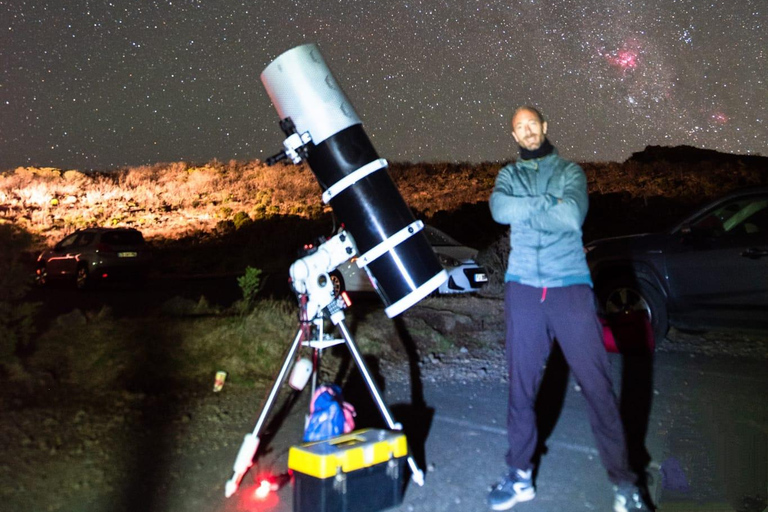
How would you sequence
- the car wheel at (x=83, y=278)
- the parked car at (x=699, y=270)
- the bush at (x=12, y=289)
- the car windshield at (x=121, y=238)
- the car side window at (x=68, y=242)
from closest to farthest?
1. the bush at (x=12, y=289)
2. the parked car at (x=699, y=270)
3. the car wheel at (x=83, y=278)
4. the car windshield at (x=121, y=238)
5. the car side window at (x=68, y=242)

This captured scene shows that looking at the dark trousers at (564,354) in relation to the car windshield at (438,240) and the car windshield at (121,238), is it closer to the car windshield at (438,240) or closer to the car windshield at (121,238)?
the car windshield at (438,240)

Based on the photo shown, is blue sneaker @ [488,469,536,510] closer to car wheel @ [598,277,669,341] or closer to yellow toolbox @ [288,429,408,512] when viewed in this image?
yellow toolbox @ [288,429,408,512]

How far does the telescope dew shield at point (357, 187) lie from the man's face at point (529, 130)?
29.3 inches

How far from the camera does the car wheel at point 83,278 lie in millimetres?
19453

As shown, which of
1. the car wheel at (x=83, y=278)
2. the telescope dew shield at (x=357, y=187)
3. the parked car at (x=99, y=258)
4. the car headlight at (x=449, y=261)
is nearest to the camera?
the telescope dew shield at (x=357, y=187)

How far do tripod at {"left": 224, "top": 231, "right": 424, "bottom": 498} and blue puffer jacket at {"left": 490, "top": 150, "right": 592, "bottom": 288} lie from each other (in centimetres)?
92

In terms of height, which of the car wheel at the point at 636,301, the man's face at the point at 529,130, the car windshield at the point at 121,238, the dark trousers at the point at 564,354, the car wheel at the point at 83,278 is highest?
the car windshield at the point at 121,238

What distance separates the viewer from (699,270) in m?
7.79

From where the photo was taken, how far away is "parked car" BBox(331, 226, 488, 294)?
13188 millimetres

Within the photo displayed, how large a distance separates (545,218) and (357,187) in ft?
3.40

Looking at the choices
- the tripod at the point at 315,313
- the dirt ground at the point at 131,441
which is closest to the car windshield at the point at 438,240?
the dirt ground at the point at 131,441

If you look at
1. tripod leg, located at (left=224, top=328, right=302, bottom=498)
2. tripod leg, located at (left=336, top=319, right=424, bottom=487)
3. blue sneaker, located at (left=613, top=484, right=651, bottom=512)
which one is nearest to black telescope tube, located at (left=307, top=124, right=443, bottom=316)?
tripod leg, located at (left=336, top=319, right=424, bottom=487)

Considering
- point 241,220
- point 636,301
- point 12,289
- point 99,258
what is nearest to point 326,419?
point 12,289

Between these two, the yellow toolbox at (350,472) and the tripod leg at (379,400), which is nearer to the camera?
the yellow toolbox at (350,472)
